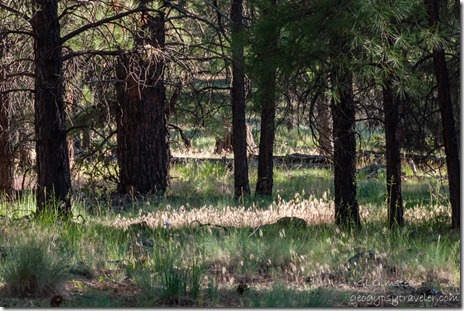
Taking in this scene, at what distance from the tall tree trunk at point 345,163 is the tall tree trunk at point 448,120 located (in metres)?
1.11

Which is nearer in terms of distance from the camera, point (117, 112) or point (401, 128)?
point (401, 128)

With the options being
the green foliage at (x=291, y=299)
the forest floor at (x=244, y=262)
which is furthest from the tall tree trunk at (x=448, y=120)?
the green foliage at (x=291, y=299)

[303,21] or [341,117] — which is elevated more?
[303,21]

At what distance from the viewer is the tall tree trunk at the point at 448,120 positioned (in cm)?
938

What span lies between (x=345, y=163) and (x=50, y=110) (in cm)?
388

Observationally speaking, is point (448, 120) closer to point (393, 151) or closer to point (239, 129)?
point (393, 151)

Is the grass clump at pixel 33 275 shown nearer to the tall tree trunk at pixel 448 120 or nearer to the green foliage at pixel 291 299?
the green foliage at pixel 291 299

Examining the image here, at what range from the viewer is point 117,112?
585 inches

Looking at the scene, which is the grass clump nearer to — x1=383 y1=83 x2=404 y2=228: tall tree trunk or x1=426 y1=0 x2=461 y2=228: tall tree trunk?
x1=383 y1=83 x2=404 y2=228: tall tree trunk

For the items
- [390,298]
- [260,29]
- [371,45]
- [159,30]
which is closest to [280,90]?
[260,29]

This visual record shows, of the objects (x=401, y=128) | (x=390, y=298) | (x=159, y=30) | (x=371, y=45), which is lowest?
(x=390, y=298)

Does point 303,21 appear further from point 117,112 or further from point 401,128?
point 117,112

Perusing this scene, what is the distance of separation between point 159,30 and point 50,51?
415 centimetres

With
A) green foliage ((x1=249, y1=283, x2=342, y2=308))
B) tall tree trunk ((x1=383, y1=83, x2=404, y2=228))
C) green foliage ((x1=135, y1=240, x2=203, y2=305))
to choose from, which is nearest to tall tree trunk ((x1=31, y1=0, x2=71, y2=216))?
green foliage ((x1=135, y1=240, x2=203, y2=305))
